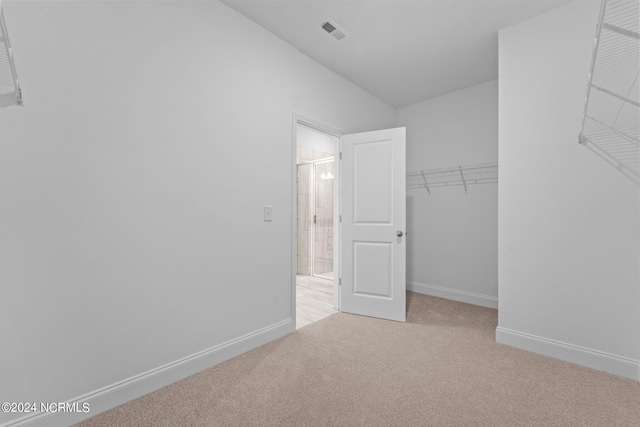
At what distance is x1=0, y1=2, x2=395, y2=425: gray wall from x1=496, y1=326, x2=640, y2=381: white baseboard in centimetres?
191

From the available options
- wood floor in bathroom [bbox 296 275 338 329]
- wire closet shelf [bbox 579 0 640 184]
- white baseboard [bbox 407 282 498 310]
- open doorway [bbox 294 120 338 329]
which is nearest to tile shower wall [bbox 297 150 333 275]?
open doorway [bbox 294 120 338 329]

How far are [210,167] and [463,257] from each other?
124 inches

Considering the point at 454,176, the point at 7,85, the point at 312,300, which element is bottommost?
the point at 312,300

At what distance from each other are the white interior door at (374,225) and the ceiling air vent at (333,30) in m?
0.97

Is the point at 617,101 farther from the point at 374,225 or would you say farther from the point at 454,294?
the point at 454,294

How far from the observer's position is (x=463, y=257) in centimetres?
358

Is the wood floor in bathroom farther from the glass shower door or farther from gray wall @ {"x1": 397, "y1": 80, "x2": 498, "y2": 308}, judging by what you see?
gray wall @ {"x1": 397, "y1": 80, "x2": 498, "y2": 308}

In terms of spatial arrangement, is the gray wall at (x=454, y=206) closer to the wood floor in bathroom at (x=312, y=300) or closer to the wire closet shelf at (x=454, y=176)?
the wire closet shelf at (x=454, y=176)

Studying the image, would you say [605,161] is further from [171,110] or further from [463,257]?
[171,110]

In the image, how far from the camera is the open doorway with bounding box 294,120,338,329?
4.54 m

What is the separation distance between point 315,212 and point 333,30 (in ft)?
10.2

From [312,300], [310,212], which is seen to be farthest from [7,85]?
[310,212]

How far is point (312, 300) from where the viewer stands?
144 inches

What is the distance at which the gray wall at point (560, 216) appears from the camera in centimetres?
194
